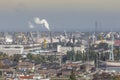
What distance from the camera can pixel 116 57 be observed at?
1444 inches

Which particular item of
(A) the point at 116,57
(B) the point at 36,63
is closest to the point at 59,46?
(A) the point at 116,57

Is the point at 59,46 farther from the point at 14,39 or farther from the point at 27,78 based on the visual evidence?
the point at 27,78

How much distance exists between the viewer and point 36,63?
32.8 meters

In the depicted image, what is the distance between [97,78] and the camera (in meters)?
23.2

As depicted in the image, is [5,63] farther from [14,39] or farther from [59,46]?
[14,39]

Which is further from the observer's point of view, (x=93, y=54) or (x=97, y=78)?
(x=93, y=54)

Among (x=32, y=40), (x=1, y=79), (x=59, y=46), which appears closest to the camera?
(x=1, y=79)

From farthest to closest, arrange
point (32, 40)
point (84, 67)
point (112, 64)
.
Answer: point (32, 40), point (112, 64), point (84, 67)

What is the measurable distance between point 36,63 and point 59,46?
12087mm

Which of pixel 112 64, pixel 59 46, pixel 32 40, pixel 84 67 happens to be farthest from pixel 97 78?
pixel 32 40

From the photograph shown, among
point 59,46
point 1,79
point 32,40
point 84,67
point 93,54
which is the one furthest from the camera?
point 32,40

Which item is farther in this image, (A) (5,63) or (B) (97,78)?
(A) (5,63)

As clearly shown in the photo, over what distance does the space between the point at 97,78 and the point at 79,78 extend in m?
0.72

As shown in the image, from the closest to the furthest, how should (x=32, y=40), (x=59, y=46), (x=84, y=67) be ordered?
(x=84, y=67) < (x=59, y=46) < (x=32, y=40)
